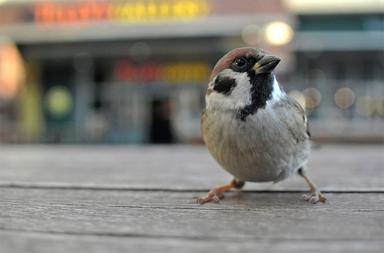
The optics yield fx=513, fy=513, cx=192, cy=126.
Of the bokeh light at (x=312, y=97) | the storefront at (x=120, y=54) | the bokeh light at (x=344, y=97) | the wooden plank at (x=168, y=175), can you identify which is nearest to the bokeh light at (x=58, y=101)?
the storefront at (x=120, y=54)

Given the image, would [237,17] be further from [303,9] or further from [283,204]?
[283,204]

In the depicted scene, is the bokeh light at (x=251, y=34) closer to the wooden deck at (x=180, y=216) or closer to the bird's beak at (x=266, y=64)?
the wooden deck at (x=180, y=216)

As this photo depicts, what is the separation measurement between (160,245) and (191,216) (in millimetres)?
354

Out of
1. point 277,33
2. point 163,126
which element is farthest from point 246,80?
point 277,33

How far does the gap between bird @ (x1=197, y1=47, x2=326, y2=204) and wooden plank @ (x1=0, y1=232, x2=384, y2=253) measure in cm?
64

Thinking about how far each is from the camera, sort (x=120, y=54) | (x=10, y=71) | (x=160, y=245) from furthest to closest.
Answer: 1. (x=10, y=71)
2. (x=120, y=54)
3. (x=160, y=245)

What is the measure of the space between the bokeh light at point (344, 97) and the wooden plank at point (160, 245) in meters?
11.8

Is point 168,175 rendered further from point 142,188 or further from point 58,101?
point 58,101

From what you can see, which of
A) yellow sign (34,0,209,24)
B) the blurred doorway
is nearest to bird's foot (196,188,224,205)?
the blurred doorway

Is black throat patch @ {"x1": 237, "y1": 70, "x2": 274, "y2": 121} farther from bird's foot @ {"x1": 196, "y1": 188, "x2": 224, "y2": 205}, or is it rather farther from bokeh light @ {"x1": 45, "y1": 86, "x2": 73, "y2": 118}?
bokeh light @ {"x1": 45, "y1": 86, "x2": 73, "y2": 118}

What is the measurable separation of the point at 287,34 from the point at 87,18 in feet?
15.6

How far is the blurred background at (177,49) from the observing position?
11.9 meters

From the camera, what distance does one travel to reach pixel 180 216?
140cm

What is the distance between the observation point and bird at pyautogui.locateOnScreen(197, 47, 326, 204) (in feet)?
5.88
